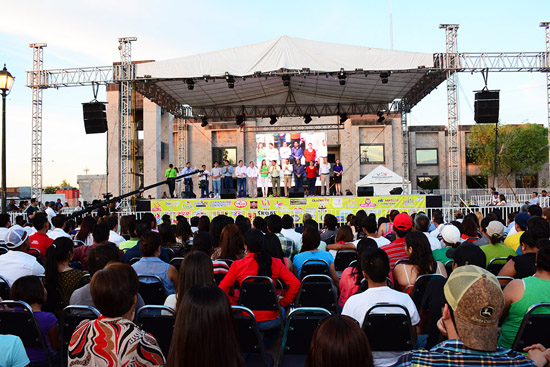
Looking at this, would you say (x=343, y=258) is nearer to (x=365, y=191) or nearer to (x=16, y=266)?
(x=16, y=266)

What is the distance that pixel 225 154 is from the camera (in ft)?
104

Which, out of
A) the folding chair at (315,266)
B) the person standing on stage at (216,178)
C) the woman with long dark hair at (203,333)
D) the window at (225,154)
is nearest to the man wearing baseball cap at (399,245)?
the folding chair at (315,266)

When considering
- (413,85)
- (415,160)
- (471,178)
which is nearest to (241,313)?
(413,85)

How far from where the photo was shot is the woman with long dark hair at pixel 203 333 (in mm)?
1896

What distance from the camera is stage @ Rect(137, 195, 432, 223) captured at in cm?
1503

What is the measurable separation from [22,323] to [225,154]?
2859cm

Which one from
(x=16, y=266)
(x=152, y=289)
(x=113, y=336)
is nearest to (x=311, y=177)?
(x=152, y=289)

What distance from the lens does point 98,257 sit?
4.06m

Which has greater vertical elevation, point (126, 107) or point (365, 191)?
point (126, 107)

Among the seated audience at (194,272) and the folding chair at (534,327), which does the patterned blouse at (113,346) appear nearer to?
the seated audience at (194,272)

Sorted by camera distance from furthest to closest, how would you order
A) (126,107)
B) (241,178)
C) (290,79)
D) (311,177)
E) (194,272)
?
1. (241,178)
2. (311,177)
3. (290,79)
4. (126,107)
5. (194,272)

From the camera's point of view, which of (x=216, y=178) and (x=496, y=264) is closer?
(x=496, y=264)

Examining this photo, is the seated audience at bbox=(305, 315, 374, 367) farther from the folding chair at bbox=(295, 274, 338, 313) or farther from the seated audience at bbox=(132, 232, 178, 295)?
the seated audience at bbox=(132, 232, 178, 295)

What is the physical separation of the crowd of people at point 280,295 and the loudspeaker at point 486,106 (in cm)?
1004
